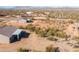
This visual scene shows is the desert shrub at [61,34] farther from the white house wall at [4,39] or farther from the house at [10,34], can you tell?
the white house wall at [4,39]

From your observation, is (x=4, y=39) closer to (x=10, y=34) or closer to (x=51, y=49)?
(x=10, y=34)

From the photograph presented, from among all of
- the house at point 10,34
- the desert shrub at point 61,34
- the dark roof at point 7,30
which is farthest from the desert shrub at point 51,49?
the dark roof at point 7,30

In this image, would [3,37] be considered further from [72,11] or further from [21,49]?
[72,11]

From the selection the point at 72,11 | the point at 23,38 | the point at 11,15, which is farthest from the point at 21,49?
the point at 72,11

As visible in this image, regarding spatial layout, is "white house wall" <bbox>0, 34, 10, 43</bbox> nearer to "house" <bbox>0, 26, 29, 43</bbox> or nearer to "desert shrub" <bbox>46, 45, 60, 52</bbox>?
"house" <bbox>0, 26, 29, 43</bbox>
